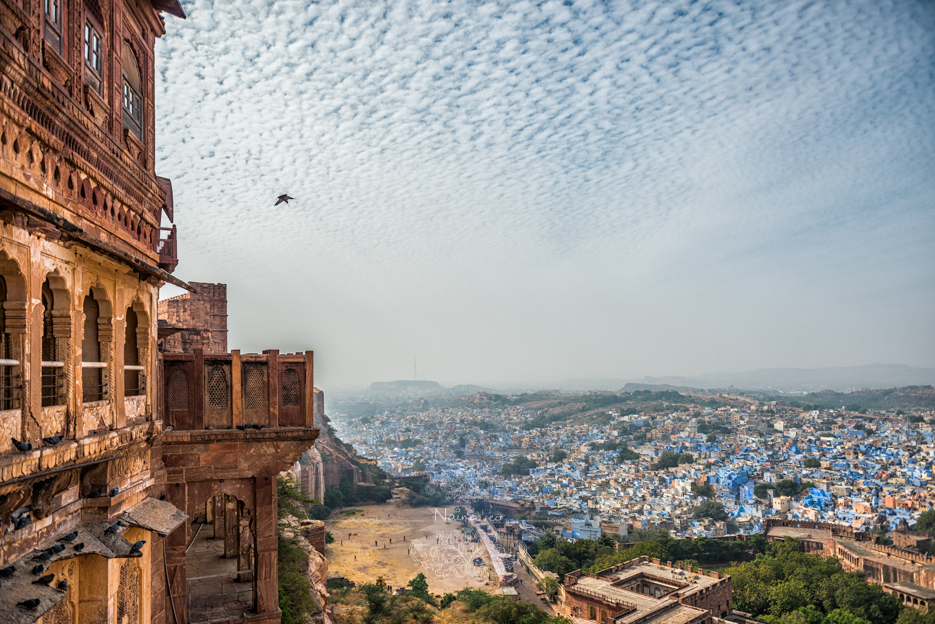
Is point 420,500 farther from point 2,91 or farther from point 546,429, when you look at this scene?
point 546,429

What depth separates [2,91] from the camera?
4230 millimetres

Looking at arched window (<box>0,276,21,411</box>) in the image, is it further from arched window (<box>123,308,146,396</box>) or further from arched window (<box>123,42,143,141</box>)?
arched window (<box>123,42,143,141</box>)

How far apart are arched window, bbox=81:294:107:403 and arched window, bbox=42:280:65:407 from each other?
0.57 meters

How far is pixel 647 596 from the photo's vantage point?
32.2 m

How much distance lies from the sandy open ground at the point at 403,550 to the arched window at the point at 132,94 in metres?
30.8

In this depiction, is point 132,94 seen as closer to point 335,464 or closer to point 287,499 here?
point 287,499

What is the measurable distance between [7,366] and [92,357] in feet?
5.08

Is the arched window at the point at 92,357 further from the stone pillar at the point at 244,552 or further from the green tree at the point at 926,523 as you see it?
the green tree at the point at 926,523

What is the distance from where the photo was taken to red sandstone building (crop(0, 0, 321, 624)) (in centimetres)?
450

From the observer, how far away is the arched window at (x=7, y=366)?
177 inches

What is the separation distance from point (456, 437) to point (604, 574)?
109616mm

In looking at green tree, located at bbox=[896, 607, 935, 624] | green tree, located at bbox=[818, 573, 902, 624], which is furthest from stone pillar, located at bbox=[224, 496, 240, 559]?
green tree, located at bbox=[896, 607, 935, 624]

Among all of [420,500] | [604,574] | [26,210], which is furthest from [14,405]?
[420,500]

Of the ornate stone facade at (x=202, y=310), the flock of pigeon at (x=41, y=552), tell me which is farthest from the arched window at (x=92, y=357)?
the ornate stone facade at (x=202, y=310)
